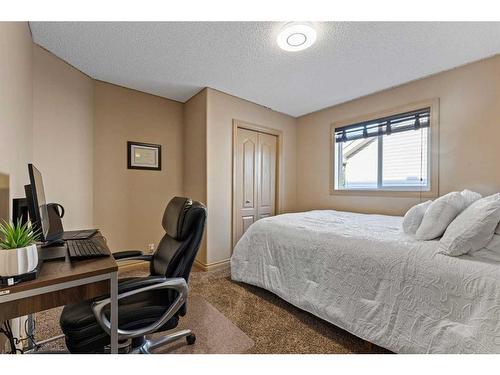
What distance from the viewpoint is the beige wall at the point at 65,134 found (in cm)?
210

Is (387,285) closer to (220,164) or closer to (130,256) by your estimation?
(130,256)

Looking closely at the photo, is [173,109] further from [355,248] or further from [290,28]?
[355,248]

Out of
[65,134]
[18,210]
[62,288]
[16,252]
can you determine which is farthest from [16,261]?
[65,134]

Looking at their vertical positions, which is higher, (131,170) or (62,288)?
(131,170)

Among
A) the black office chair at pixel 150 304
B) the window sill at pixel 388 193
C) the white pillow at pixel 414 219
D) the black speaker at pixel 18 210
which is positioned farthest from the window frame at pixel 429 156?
the black speaker at pixel 18 210

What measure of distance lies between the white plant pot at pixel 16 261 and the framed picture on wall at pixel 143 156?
225 centimetres

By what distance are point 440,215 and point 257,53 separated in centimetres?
199

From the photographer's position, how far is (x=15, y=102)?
143cm

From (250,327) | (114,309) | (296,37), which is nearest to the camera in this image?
(114,309)

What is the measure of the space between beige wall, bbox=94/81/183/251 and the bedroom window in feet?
8.34
